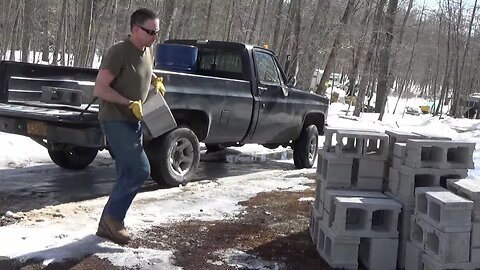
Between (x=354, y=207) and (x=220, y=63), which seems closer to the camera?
(x=354, y=207)

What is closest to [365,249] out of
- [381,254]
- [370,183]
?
[381,254]

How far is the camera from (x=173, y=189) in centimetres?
790

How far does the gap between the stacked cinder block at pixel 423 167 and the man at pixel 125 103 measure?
89.8 inches

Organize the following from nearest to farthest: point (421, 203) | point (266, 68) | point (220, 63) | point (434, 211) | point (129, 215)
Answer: point (434, 211) → point (421, 203) → point (129, 215) → point (220, 63) → point (266, 68)

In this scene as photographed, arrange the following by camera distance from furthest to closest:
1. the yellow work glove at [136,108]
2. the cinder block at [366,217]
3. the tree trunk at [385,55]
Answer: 1. the tree trunk at [385,55]
2. the cinder block at [366,217]
3. the yellow work glove at [136,108]

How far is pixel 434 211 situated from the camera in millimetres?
4504

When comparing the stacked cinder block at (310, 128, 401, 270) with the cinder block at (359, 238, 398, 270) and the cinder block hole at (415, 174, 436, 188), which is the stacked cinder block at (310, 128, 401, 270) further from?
the cinder block hole at (415, 174, 436, 188)

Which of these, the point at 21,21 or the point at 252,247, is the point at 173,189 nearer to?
the point at 252,247

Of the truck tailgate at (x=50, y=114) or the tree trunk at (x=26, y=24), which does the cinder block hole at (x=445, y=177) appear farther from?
the tree trunk at (x=26, y=24)

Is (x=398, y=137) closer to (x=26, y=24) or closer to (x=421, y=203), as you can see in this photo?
(x=421, y=203)

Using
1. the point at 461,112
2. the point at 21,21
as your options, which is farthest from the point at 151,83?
the point at 461,112

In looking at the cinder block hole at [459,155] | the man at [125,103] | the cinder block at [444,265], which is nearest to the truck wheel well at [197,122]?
the man at [125,103]

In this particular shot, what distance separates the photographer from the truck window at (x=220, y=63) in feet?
31.1

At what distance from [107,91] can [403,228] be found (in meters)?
2.81
